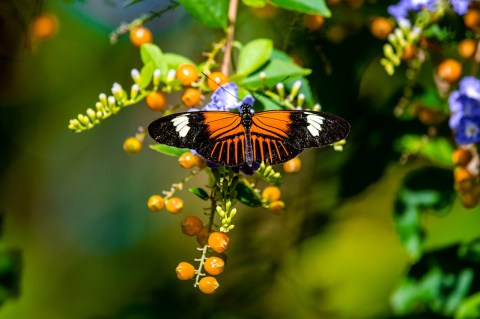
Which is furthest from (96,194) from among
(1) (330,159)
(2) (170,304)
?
(1) (330,159)

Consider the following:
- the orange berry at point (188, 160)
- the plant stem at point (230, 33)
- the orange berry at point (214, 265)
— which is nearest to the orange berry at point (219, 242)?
the orange berry at point (214, 265)

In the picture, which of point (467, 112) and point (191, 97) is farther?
point (467, 112)

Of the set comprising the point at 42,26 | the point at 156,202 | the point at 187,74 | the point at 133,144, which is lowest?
the point at 156,202

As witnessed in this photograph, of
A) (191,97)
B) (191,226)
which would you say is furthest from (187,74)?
(191,226)

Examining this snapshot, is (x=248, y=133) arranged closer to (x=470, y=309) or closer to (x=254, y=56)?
(x=254, y=56)

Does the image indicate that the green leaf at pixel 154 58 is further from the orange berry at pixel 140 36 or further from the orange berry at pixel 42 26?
the orange berry at pixel 42 26

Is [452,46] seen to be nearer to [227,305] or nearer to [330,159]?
[330,159]

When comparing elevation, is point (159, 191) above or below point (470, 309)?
above
